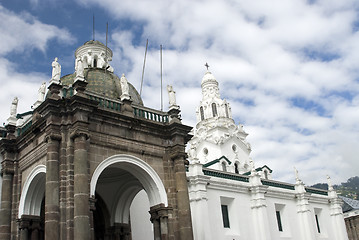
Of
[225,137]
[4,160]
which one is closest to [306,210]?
[225,137]

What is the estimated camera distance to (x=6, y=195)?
1825 cm

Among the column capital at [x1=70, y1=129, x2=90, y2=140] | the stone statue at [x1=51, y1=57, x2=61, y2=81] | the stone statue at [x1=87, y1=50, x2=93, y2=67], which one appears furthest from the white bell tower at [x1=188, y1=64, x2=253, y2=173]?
the column capital at [x1=70, y1=129, x2=90, y2=140]

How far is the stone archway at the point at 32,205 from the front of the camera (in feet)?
57.4

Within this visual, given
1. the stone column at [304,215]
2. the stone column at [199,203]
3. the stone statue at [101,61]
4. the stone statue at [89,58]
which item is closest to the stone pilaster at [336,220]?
the stone column at [304,215]

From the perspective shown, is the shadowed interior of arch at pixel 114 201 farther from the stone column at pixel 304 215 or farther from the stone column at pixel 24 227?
the stone column at pixel 304 215

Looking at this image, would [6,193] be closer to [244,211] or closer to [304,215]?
[244,211]

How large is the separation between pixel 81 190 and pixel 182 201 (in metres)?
4.83

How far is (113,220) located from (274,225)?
13886 mm

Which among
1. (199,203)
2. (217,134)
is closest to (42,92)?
(199,203)

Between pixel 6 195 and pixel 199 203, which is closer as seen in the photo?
pixel 6 195

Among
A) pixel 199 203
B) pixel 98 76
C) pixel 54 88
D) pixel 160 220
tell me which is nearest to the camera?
pixel 54 88

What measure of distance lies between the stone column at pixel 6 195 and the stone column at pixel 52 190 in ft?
13.4

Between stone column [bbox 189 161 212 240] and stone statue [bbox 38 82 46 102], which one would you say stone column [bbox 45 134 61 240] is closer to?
stone statue [bbox 38 82 46 102]

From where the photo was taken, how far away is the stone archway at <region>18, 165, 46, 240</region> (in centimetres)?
1748
